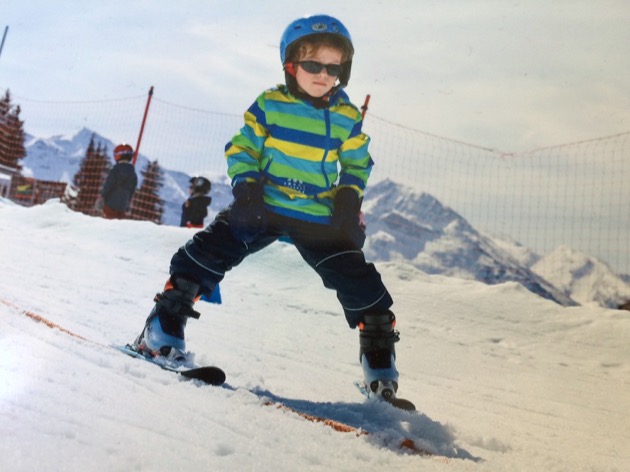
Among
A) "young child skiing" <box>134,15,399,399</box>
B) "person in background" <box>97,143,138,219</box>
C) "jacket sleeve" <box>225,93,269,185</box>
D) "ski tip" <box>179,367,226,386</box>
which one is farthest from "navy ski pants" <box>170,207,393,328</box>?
"person in background" <box>97,143,138,219</box>

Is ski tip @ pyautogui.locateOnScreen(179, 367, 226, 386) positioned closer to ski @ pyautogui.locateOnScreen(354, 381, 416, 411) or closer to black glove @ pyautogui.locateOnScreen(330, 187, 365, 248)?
ski @ pyautogui.locateOnScreen(354, 381, 416, 411)

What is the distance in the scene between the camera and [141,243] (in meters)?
6.28

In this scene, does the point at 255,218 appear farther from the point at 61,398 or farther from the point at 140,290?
the point at 140,290

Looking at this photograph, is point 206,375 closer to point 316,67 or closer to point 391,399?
point 391,399

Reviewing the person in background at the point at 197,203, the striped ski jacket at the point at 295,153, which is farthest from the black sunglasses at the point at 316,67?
the person in background at the point at 197,203

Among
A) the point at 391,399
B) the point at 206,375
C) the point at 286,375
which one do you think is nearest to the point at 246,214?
the point at 206,375

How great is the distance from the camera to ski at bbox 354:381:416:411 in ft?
6.15

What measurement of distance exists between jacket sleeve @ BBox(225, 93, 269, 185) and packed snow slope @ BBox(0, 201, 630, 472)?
84 cm

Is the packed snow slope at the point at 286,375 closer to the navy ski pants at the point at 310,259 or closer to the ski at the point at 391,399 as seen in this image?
the ski at the point at 391,399

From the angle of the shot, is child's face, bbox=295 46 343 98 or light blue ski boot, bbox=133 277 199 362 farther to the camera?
child's face, bbox=295 46 343 98

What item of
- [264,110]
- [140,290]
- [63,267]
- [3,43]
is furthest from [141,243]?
[3,43]

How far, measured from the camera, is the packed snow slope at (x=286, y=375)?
1098 mm

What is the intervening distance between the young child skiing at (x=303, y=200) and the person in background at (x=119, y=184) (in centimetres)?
652

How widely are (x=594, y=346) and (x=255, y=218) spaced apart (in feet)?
9.94
